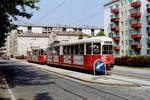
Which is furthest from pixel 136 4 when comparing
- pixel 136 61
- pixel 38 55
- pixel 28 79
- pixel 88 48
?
pixel 28 79

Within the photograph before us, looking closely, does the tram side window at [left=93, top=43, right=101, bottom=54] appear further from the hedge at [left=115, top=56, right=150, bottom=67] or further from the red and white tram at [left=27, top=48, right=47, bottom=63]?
the red and white tram at [left=27, top=48, right=47, bottom=63]

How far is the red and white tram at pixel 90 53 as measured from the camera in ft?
53.7

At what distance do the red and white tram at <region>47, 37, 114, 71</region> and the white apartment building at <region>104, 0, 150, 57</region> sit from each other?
29218 mm

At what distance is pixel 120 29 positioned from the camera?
5553 cm

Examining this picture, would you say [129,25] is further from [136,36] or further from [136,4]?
[136,4]

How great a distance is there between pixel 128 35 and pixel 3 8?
43.5m

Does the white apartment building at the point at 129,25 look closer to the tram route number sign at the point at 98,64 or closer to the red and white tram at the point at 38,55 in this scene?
the red and white tram at the point at 38,55

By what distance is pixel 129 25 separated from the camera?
170 ft

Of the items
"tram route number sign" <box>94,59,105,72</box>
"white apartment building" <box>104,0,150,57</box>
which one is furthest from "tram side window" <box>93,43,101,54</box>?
"white apartment building" <box>104,0,150,57</box>

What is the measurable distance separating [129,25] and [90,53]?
37297 mm

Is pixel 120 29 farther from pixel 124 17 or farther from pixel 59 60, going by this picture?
pixel 59 60

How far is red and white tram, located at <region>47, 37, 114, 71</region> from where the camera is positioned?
16.4 metres

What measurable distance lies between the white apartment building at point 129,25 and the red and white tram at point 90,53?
2922cm

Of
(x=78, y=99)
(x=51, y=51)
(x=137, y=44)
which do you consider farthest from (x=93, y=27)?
(x=78, y=99)
